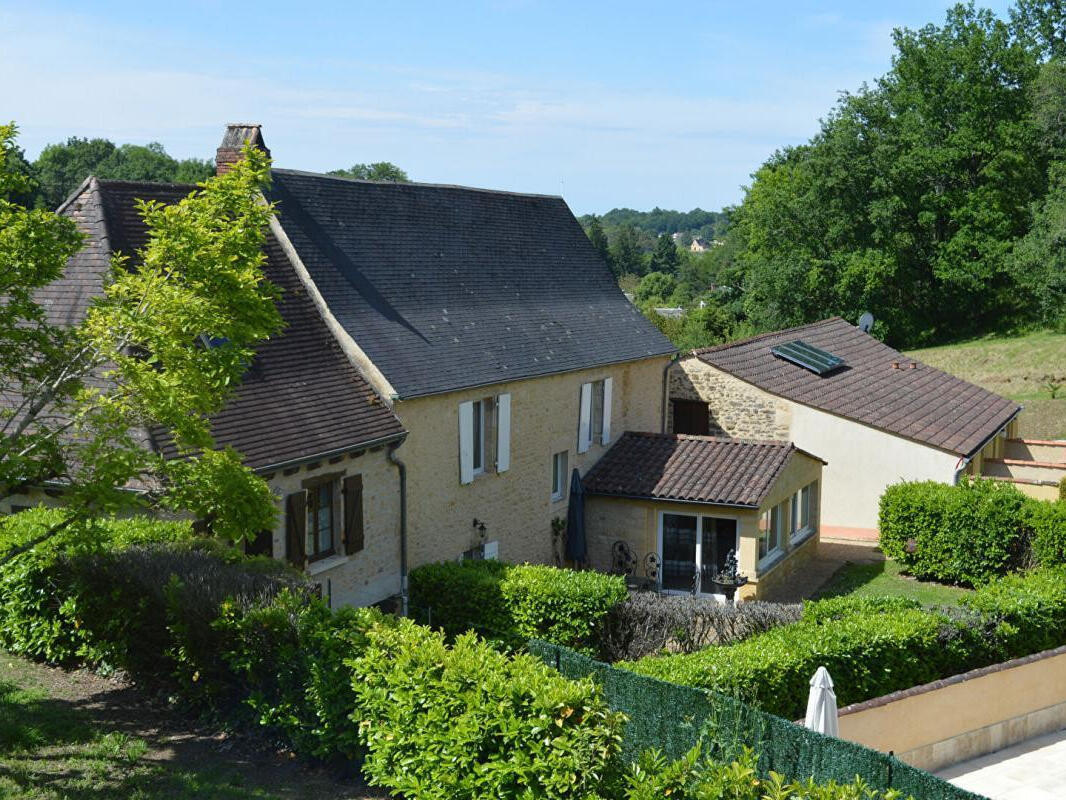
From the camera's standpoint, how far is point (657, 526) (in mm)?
23438

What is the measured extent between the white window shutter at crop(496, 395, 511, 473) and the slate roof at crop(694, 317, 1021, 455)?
858cm

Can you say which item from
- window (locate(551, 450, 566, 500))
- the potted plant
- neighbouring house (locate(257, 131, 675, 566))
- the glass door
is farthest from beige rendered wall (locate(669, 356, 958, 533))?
the potted plant

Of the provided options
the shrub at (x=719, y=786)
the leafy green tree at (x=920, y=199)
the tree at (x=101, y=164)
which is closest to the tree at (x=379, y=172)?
the tree at (x=101, y=164)

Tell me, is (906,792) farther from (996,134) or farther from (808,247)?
(996,134)

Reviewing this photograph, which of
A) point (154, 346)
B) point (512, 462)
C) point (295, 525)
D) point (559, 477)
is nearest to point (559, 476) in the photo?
point (559, 477)

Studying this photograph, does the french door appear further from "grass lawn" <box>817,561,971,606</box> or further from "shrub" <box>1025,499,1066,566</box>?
"shrub" <box>1025,499,1066,566</box>

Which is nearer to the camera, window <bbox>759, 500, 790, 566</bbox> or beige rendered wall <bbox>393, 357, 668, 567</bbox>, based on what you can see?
beige rendered wall <bbox>393, 357, 668, 567</bbox>

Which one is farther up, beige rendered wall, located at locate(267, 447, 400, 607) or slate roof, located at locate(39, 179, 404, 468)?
slate roof, located at locate(39, 179, 404, 468)

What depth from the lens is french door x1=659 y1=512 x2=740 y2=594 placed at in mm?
22703

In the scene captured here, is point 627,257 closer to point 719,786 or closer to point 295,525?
point 295,525

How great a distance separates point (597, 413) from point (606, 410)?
24cm

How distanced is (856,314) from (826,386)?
27.8 m

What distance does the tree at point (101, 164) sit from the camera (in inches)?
3976

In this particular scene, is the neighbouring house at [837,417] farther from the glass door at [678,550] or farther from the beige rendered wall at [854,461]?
the glass door at [678,550]
